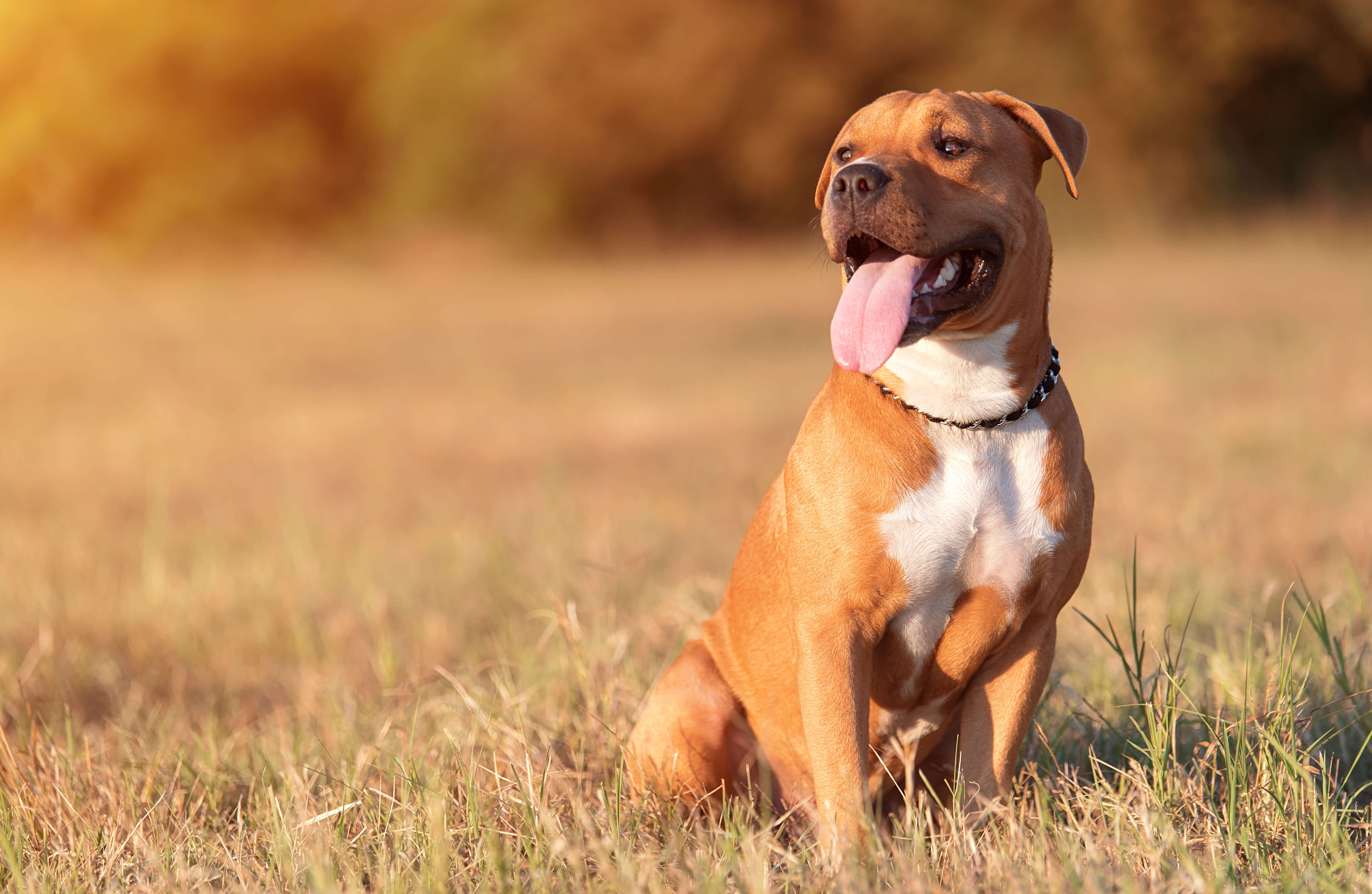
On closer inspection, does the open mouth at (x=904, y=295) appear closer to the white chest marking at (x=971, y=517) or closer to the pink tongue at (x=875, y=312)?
the pink tongue at (x=875, y=312)

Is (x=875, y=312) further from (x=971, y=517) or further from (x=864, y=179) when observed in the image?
(x=971, y=517)

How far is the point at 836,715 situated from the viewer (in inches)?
93.4

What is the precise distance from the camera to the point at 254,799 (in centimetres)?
281

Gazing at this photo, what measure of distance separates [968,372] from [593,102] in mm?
23731

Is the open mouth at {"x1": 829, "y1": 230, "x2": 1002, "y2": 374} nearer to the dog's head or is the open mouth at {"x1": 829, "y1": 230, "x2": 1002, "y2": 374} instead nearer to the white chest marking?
the dog's head

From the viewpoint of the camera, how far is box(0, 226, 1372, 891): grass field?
2.33 metres

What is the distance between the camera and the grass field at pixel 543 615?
2326 millimetres

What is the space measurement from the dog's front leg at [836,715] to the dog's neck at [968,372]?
49cm

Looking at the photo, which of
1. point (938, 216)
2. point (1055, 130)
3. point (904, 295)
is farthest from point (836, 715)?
point (1055, 130)

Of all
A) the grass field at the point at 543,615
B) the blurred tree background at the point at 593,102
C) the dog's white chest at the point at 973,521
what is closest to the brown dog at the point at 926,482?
the dog's white chest at the point at 973,521

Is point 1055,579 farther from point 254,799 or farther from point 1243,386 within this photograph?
point 1243,386

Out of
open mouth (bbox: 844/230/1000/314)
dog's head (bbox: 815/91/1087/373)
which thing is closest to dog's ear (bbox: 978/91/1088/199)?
dog's head (bbox: 815/91/1087/373)

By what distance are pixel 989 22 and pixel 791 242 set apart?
18.6 ft

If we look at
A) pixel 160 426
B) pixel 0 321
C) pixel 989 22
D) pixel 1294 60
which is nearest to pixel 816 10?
pixel 989 22
